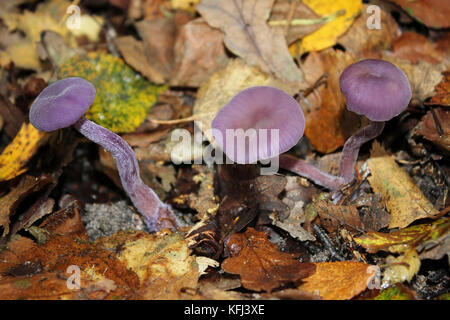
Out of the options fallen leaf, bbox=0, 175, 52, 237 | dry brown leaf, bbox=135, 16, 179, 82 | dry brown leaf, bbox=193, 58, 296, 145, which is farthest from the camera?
dry brown leaf, bbox=135, 16, 179, 82

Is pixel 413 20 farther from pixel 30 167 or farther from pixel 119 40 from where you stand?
pixel 30 167

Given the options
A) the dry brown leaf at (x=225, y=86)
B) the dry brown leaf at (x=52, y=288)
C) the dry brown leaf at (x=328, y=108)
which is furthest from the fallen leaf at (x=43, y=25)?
the dry brown leaf at (x=52, y=288)

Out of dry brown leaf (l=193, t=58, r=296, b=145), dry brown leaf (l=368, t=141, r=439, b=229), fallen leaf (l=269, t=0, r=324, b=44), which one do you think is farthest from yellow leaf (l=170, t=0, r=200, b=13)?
dry brown leaf (l=368, t=141, r=439, b=229)

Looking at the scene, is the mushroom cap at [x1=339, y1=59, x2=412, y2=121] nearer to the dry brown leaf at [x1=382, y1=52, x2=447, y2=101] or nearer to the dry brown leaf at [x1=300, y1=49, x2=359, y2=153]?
the dry brown leaf at [x1=300, y1=49, x2=359, y2=153]

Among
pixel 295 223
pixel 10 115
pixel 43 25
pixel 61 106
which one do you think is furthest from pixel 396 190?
pixel 43 25
